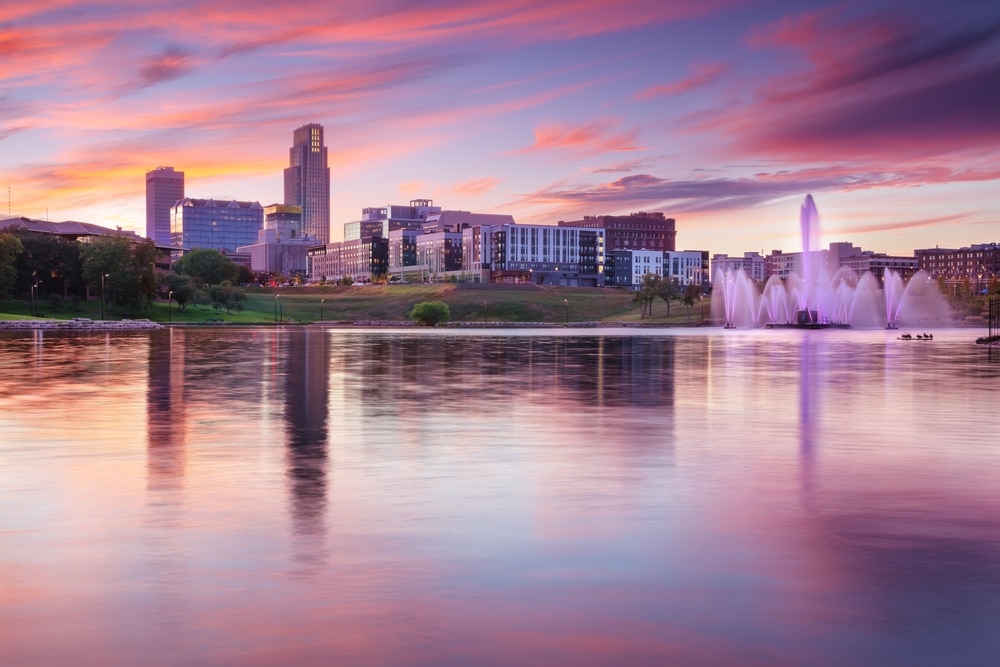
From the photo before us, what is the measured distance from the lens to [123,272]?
159 meters

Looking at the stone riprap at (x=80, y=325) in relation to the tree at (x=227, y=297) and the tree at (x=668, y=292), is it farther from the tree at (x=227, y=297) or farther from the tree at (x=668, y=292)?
the tree at (x=668, y=292)

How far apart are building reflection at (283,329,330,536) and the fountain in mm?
96242

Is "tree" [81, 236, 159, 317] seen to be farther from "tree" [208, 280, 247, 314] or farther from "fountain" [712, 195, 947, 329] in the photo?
"fountain" [712, 195, 947, 329]

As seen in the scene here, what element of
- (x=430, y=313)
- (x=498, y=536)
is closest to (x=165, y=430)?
(x=498, y=536)

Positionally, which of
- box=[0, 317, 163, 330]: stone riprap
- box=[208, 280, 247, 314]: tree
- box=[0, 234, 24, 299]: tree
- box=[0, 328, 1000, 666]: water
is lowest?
box=[0, 328, 1000, 666]: water

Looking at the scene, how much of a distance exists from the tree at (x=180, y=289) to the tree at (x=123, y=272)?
25.6ft

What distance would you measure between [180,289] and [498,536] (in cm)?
17239

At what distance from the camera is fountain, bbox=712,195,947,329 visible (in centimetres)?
12669

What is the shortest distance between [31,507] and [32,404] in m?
14.3

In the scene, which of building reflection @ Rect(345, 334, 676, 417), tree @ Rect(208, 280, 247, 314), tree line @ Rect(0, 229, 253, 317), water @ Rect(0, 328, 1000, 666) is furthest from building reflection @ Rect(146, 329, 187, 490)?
tree @ Rect(208, 280, 247, 314)

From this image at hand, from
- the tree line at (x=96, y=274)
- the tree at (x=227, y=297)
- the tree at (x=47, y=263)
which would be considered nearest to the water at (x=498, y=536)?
the tree line at (x=96, y=274)

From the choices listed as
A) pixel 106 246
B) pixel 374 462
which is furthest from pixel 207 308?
pixel 374 462

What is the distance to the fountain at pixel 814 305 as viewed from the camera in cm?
12669

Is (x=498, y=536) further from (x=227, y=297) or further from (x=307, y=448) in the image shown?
(x=227, y=297)
